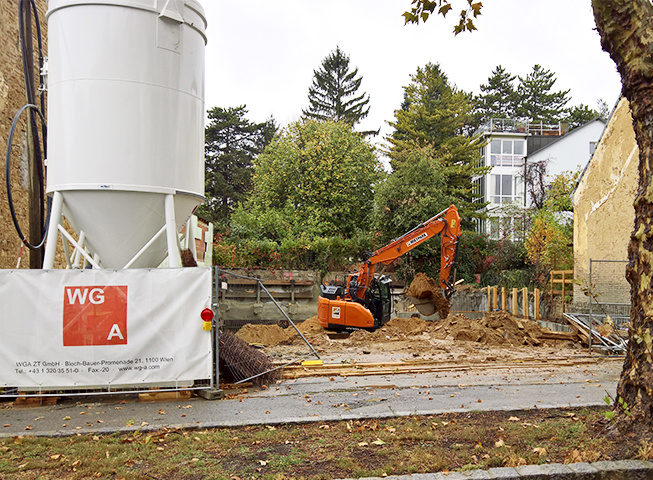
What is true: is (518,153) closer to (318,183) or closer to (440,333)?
(318,183)

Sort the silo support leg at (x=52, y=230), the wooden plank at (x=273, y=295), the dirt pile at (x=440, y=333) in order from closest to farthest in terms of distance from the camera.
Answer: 1. the silo support leg at (x=52, y=230)
2. the dirt pile at (x=440, y=333)
3. the wooden plank at (x=273, y=295)

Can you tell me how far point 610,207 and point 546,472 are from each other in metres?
15.0

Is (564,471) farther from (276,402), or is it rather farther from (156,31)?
(156,31)

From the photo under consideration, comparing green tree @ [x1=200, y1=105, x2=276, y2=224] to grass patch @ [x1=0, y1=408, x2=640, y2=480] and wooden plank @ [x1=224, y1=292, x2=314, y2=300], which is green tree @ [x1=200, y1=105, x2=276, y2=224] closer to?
wooden plank @ [x1=224, y1=292, x2=314, y2=300]

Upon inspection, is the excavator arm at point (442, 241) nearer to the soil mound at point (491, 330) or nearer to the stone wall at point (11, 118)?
the soil mound at point (491, 330)

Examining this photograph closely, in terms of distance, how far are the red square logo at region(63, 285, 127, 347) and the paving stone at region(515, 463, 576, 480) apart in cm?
581

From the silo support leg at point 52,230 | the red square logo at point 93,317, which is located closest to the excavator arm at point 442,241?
the red square logo at point 93,317

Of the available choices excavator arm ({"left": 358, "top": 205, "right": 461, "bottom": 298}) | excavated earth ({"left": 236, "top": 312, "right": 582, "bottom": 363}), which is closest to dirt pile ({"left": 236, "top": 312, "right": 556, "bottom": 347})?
excavated earth ({"left": 236, "top": 312, "right": 582, "bottom": 363})

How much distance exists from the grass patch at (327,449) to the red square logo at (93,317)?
6.85 ft

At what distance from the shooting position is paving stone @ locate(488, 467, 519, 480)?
4.35m

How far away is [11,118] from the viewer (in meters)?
12.8

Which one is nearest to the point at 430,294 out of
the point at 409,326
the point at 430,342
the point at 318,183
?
the point at 409,326

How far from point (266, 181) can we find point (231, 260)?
27.2 ft

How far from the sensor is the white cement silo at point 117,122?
823 centimetres
